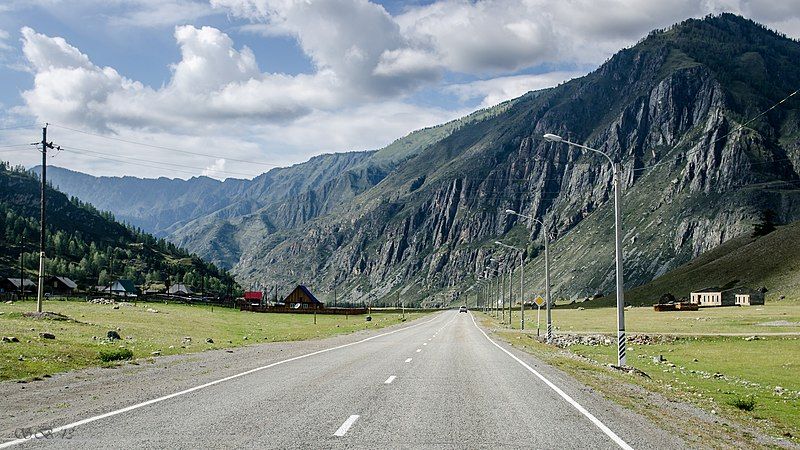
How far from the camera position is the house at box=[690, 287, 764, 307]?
464 ft

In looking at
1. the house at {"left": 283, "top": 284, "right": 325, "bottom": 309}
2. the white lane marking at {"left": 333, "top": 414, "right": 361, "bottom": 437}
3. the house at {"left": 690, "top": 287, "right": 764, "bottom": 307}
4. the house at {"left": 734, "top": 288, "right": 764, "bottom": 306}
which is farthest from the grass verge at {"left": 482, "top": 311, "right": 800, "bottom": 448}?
the house at {"left": 283, "top": 284, "right": 325, "bottom": 309}

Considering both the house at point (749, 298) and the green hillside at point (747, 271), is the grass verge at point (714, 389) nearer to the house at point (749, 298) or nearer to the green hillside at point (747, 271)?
the house at point (749, 298)

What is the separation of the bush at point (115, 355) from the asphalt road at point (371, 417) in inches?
274

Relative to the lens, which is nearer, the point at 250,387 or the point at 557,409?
the point at 557,409

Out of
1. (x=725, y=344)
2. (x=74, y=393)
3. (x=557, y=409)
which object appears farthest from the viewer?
(x=725, y=344)

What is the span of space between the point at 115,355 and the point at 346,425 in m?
17.4

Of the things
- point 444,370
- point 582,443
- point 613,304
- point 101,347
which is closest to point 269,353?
point 101,347

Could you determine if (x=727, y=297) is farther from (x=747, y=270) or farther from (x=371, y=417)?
(x=371, y=417)

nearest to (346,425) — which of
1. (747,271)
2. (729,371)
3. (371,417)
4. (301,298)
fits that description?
(371,417)

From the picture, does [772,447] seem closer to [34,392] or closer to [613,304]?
[34,392]

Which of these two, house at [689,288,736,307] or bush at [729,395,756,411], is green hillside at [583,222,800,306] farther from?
bush at [729,395,756,411]

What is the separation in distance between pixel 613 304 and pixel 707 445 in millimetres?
170735

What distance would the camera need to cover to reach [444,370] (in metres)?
26.8

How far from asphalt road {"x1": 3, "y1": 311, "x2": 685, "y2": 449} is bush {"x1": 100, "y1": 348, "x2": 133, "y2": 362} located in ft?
22.8
